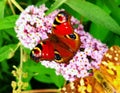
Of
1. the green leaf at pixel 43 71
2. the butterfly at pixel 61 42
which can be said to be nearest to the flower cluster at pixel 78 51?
the butterfly at pixel 61 42

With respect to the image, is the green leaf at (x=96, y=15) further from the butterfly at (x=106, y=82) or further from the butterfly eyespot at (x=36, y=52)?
the butterfly eyespot at (x=36, y=52)

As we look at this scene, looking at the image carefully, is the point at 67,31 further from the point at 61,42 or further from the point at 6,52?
the point at 6,52

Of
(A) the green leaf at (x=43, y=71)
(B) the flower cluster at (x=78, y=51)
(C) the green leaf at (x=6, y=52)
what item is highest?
(B) the flower cluster at (x=78, y=51)

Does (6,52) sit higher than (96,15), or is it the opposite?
(96,15)

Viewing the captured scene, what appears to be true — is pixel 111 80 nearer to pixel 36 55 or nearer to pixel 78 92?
pixel 78 92

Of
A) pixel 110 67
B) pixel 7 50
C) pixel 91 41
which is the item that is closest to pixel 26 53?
pixel 7 50

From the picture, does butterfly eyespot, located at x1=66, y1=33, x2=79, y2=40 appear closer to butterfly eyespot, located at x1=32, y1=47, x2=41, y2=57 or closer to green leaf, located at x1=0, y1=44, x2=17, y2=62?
butterfly eyespot, located at x1=32, y1=47, x2=41, y2=57

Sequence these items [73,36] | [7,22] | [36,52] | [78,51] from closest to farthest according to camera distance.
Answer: [36,52], [73,36], [78,51], [7,22]

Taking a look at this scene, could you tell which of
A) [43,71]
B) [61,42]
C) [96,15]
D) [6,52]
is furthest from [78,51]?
[6,52]
